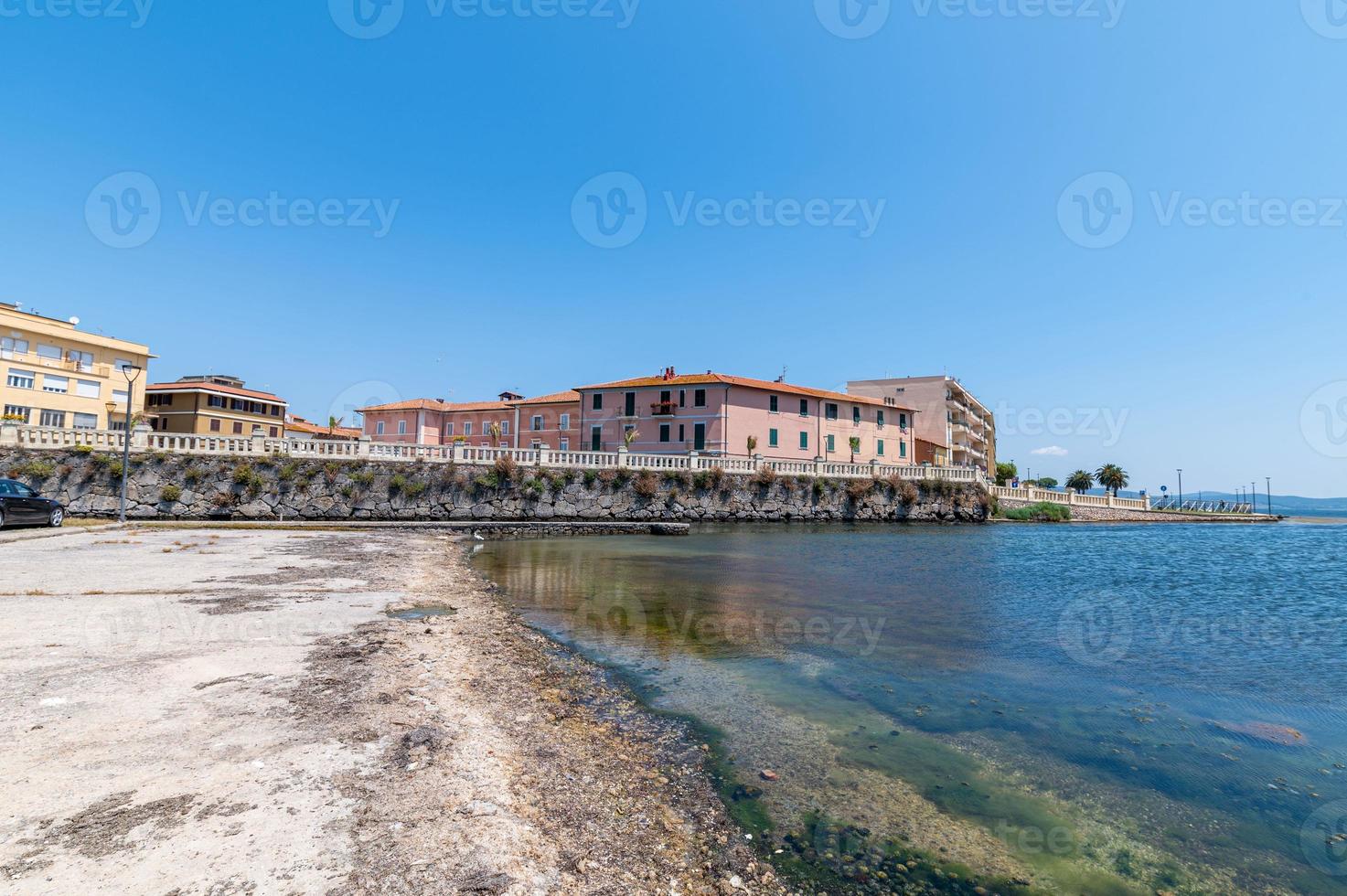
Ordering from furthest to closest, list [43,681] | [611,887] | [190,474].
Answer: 1. [190,474]
2. [43,681]
3. [611,887]

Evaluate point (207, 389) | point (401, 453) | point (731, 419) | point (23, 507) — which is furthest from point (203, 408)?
point (731, 419)

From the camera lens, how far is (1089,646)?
1167 centimetres

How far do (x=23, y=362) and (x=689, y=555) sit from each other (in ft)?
187

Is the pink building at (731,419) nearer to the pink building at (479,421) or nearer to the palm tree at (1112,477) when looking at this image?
the pink building at (479,421)

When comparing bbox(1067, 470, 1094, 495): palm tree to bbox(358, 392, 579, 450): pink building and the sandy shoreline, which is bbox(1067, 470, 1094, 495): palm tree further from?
the sandy shoreline

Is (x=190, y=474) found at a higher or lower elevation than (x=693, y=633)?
higher

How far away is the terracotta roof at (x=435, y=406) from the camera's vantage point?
240 feet

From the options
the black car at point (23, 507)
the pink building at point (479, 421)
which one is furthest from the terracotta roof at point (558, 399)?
the black car at point (23, 507)

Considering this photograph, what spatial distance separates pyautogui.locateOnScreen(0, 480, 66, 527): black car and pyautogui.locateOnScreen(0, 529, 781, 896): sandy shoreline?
52.2ft

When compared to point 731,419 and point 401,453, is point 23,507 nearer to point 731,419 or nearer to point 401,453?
point 401,453

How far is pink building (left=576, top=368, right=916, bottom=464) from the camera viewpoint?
56.8 metres

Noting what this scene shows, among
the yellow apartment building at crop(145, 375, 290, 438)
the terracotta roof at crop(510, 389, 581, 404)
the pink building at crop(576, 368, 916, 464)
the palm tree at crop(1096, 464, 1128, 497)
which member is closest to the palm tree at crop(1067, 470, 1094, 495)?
the palm tree at crop(1096, 464, 1128, 497)

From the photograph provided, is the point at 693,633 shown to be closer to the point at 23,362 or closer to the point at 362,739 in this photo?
the point at 362,739

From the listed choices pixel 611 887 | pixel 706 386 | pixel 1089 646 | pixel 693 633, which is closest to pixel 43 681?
pixel 611 887
